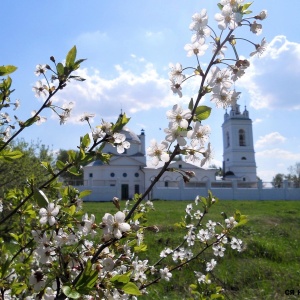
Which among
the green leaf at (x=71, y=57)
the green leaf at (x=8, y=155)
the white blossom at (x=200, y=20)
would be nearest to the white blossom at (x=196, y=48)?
the white blossom at (x=200, y=20)

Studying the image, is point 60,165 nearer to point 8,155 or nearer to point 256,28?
point 8,155

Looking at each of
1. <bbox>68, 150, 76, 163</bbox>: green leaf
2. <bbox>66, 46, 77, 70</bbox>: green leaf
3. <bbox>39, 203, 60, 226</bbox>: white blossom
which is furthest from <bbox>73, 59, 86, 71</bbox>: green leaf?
<bbox>39, 203, 60, 226</bbox>: white blossom

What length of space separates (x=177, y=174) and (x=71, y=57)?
119ft

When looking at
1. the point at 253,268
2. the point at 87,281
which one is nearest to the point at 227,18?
the point at 87,281

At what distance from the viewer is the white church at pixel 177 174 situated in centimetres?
3412

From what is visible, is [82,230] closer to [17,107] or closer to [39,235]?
[39,235]

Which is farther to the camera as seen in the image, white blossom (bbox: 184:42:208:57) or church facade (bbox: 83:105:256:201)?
Result: church facade (bbox: 83:105:256:201)

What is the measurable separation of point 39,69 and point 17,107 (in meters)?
0.42

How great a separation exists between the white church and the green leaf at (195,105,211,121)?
31.0 metres

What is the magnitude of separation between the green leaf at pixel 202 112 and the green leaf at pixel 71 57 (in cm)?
62

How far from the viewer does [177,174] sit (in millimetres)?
37719

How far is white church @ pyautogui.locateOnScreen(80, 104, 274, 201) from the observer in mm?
34125

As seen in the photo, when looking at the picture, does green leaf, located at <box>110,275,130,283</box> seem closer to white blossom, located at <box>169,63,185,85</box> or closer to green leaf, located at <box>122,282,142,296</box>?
green leaf, located at <box>122,282,142,296</box>

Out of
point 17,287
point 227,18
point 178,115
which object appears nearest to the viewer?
point 178,115
